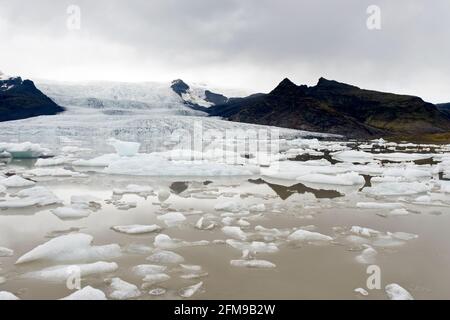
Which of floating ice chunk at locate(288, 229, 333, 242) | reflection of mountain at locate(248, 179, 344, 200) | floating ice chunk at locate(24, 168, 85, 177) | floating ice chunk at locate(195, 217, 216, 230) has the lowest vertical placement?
floating ice chunk at locate(288, 229, 333, 242)

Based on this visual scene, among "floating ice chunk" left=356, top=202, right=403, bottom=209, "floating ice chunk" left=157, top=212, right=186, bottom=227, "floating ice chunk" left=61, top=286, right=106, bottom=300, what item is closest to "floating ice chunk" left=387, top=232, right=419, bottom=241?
"floating ice chunk" left=356, top=202, right=403, bottom=209

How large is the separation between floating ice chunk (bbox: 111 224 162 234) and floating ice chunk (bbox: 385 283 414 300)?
3.96 meters

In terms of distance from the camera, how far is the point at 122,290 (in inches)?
178

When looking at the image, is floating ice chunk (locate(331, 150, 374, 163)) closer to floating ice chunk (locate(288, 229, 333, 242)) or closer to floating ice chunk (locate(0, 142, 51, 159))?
floating ice chunk (locate(288, 229, 333, 242))

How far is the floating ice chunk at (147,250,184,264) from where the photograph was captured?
5586 mm

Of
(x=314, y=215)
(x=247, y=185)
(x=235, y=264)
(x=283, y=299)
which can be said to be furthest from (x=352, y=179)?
(x=283, y=299)

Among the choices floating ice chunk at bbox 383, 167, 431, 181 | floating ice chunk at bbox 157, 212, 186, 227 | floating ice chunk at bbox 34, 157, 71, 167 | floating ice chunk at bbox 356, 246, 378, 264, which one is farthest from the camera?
floating ice chunk at bbox 34, 157, 71, 167

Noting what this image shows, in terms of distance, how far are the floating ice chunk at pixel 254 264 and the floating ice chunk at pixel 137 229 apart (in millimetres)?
2041

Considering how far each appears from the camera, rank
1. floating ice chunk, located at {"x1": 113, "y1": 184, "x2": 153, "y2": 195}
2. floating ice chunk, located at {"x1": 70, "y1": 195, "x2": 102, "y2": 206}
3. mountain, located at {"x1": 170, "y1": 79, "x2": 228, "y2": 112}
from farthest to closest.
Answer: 1. mountain, located at {"x1": 170, "y1": 79, "x2": 228, "y2": 112}
2. floating ice chunk, located at {"x1": 113, "y1": 184, "x2": 153, "y2": 195}
3. floating ice chunk, located at {"x1": 70, "y1": 195, "x2": 102, "y2": 206}

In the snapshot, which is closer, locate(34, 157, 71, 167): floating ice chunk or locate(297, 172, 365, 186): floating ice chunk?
locate(297, 172, 365, 186): floating ice chunk

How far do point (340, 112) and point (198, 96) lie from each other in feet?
194

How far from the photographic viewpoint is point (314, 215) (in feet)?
27.7

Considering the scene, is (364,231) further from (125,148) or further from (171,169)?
(125,148)
